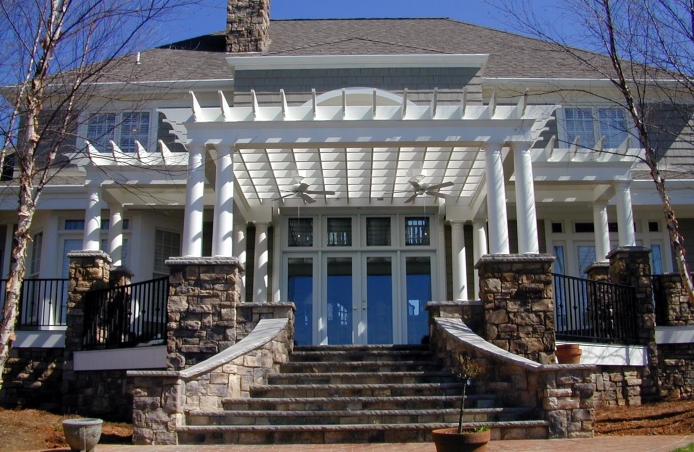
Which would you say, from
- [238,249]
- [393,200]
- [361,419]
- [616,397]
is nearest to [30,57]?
[361,419]

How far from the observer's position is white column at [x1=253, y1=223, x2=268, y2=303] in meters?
14.0

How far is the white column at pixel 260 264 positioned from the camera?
14047 mm

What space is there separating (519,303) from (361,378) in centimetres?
252

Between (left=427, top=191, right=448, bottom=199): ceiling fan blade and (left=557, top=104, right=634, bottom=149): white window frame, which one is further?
(left=557, top=104, right=634, bottom=149): white window frame

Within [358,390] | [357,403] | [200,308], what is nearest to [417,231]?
[200,308]

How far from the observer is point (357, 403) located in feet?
27.9

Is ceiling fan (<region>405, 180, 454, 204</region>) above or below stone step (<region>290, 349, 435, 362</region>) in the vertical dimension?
above

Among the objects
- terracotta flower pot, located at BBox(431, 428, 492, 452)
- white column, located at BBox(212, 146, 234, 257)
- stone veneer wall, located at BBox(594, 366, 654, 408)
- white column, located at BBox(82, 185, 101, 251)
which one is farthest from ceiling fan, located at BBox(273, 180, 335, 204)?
terracotta flower pot, located at BBox(431, 428, 492, 452)

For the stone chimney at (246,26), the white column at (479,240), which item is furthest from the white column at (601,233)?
the stone chimney at (246,26)

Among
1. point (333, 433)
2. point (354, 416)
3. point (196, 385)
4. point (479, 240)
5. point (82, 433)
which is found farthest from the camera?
point (479, 240)

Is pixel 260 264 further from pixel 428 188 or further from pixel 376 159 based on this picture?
pixel 428 188

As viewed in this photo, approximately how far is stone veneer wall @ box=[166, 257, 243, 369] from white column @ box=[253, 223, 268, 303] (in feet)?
12.0

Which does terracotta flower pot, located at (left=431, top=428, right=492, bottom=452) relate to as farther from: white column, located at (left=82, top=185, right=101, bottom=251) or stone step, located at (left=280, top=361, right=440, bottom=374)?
white column, located at (left=82, top=185, right=101, bottom=251)

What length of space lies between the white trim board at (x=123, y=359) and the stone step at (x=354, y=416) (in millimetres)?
3047
